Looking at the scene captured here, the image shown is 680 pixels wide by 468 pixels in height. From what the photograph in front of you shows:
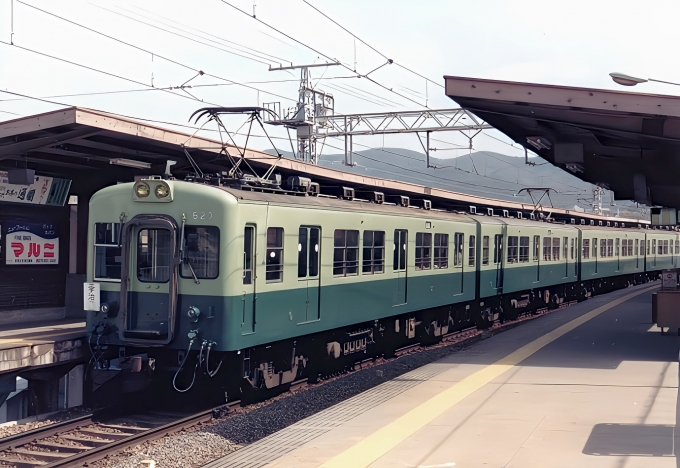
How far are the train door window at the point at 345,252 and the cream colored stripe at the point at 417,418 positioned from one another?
8.29ft

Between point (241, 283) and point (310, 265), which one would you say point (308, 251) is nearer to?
point (310, 265)

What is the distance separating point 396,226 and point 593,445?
714cm

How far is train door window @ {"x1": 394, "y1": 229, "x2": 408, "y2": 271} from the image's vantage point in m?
13.7

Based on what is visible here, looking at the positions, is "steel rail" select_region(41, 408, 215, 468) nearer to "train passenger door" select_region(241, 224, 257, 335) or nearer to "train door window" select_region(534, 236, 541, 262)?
"train passenger door" select_region(241, 224, 257, 335)

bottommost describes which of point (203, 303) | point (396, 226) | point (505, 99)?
point (203, 303)

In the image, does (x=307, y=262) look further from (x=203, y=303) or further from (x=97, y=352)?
(x=97, y=352)

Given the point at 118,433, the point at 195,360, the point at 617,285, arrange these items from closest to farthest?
the point at 118,433 → the point at 195,360 → the point at 617,285

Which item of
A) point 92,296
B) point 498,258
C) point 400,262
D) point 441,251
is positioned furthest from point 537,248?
point 92,296

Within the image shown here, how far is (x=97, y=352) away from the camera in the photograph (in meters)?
9.68

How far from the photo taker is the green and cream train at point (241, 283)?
933 centimetres

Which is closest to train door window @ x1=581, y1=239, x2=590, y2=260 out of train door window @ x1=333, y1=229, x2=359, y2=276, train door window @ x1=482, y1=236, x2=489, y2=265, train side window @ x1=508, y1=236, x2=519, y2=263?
train side window @ x1=508, y1=236, x2=519, y2=263

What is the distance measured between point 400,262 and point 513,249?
725 centimetres

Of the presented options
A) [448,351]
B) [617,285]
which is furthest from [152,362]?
[617,285]

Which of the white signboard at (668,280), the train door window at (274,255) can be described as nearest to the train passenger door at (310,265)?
the train door window at (274,255)
